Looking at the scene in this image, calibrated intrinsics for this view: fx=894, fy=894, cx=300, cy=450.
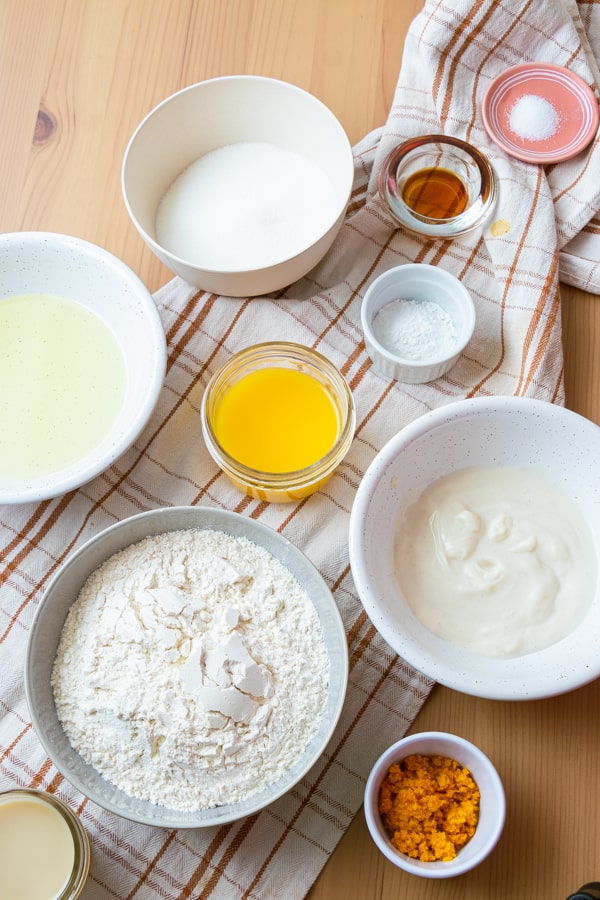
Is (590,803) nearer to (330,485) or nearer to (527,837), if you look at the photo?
(527,837)

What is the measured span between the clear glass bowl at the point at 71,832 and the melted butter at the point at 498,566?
55 centimetres

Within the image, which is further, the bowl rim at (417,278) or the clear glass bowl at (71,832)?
the bowl rim at (417,278)

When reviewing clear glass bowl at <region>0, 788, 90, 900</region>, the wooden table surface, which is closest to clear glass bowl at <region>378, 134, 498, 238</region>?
the wooden table surface

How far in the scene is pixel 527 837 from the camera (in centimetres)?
129

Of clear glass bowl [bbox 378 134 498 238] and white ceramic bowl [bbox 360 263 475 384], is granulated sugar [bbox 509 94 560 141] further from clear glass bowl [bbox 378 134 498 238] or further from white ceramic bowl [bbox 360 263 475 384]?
white ceramic bowl [bbox 360 263 475 384]

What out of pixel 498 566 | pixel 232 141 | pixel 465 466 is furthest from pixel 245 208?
pixel 498 566

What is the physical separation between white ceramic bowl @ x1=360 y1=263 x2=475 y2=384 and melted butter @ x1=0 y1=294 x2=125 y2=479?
400mm

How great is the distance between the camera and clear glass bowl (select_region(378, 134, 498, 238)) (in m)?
1.44

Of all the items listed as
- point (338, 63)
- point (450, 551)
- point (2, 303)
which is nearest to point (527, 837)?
point (450, 551)

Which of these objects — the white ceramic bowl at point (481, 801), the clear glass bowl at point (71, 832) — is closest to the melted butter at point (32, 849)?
the clear glass bowl at point (71, 832)

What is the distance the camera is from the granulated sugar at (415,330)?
1393 mm

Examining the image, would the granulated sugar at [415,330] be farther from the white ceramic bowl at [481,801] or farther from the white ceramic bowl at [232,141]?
the white ceramic bowl at [481,801]

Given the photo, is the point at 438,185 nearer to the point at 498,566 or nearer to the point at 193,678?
the point at 498,566

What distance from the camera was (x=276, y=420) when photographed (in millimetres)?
1385
